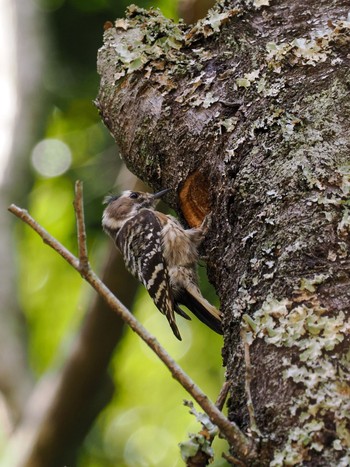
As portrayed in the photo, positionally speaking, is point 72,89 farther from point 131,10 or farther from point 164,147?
point 164,147

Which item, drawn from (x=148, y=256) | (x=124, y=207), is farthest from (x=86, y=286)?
(x=148, y=256)

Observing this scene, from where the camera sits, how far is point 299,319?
2.29 meters

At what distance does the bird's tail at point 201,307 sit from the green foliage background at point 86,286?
102 cm

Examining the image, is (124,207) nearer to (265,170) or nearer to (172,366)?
(265,170)

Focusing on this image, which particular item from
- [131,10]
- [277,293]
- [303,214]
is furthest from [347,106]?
[131,10]

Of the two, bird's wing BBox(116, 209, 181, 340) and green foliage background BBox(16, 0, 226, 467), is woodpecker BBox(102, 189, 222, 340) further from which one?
green foliage background BBox(16, 0, 226, 467)

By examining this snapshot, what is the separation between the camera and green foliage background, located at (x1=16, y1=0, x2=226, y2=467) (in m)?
5.55

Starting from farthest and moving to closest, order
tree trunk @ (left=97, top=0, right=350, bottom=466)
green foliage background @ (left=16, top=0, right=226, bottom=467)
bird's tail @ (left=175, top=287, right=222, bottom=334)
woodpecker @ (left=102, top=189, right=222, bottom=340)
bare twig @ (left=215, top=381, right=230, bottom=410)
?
green foliage background @ (left=16, top=0, right=226, bottom=467) < woodpecker @ (left=102, top=189, right=222, bottom=340) < bird's tail @ (left=175, top=287, right=222, bottom=334) < bare twig @ (left=215, top=381, right=230, bottom=410) < tree trunk @ (left=97, top=0, right=350, bottom=466)

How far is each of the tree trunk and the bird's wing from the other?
70cm

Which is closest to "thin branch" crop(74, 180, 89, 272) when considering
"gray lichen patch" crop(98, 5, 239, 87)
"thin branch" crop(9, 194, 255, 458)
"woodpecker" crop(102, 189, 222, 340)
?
"thin branch" crop(9, 194, 255, 458)

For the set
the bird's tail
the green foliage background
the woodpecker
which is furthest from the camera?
the green foliage background

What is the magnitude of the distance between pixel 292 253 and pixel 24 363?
9.63 ft

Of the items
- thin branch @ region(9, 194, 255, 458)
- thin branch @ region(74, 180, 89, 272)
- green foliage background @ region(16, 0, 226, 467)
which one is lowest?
green foliage background @ region(16, 0, 226, 467)

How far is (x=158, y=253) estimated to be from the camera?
442 centimetres
